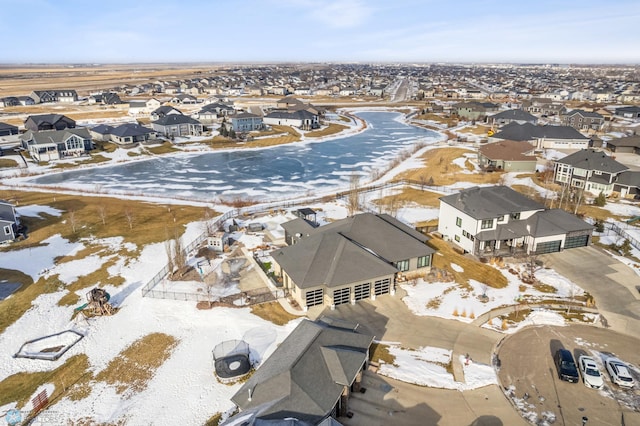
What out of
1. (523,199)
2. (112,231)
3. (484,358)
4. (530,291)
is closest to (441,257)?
(530,291)

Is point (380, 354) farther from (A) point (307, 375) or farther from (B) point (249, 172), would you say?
(B) point (249, 172)

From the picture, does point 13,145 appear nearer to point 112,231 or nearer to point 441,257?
point 112,231

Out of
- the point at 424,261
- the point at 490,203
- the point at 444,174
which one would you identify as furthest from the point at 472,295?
the point at 444,174

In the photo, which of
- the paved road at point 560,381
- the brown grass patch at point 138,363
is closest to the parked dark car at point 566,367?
the paved road at point 560,381

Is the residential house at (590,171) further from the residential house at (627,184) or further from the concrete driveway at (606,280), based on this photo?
the concrete driveway at (606,280)

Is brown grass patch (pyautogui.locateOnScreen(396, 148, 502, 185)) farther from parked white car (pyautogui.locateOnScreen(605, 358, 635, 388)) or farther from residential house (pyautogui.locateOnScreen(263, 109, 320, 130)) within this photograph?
parked white car (pyautogui.locateOnScreen(605, 358, 635, 388))

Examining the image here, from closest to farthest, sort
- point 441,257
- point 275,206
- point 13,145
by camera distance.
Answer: point 441,257 < point 275,206 < point 13,145
